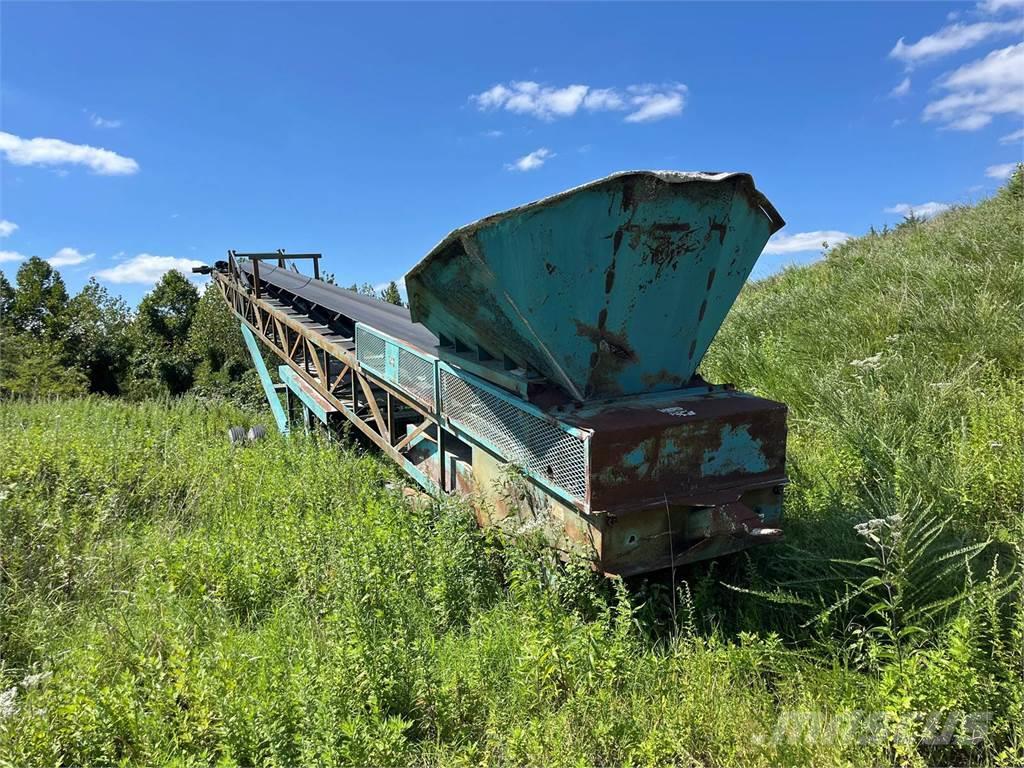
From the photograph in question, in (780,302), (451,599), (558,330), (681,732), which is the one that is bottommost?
(681,732)

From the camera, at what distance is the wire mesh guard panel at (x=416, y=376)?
4.04 meters

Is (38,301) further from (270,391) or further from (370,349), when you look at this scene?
(370,349)

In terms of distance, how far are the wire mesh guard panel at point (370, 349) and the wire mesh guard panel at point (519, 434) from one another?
4.16 ft

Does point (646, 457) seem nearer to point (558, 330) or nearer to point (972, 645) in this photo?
point (558, 330)

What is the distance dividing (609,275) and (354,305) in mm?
5230

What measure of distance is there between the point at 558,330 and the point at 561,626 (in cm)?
135

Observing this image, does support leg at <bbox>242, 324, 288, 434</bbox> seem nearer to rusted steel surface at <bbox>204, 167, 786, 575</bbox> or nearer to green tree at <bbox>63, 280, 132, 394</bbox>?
rusted steel surface at <bbox>204, 167, 786, 575</bbox>

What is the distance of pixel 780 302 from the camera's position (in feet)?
25.9

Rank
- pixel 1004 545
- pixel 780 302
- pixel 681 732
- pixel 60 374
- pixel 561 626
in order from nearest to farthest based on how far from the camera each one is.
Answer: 1. pixel 681 732
2. pixel 561 626
3. pixel 1004 545
4. pixel 780 302
5. pixel 60 374

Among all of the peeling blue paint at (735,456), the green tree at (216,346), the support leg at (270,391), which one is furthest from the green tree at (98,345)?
the peeling blue paint at (735,456)

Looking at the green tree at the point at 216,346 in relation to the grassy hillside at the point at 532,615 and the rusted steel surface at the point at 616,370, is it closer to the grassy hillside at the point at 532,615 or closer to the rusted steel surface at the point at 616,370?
the grassy hillside at the point at 532,615

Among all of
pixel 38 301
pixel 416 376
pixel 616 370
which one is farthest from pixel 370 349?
pixel 38 301

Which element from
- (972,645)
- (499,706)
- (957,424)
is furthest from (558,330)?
(957,424)

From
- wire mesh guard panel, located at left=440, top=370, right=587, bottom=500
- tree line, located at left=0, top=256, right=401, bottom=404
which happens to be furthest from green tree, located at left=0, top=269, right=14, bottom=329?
→ wire mesh guard panel, located at left=440, top=370, right=587, bottom=500
